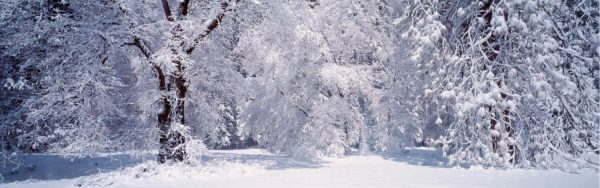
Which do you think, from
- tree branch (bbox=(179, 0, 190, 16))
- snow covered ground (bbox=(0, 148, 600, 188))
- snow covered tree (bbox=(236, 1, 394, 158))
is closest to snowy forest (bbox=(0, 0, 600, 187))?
tree branch (bbox=(179, 0, 190, 16))

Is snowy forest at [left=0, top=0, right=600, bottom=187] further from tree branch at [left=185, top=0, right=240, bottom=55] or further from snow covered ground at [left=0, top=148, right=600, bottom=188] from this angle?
snow covered ground at [left=0, top=148, right=600, bottom=188]

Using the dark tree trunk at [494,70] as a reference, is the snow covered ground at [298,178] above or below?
below

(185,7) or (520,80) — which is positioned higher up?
(185,7)

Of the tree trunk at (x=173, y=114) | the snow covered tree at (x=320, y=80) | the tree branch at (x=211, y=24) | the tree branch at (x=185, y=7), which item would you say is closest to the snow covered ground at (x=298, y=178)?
the tree trunk at (x=173, y=114)

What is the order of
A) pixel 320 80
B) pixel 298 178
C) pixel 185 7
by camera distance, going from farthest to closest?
pixel 320 80
pixel 185 7
pixel 298 178

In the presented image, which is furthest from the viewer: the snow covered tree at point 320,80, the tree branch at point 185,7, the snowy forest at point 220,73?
the snow covered tree at point 320,80

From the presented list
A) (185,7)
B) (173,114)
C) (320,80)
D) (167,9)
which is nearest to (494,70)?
(320,80)

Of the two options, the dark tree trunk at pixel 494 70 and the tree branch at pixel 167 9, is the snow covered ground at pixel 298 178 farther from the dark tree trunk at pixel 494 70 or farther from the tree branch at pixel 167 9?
the tree branch at pixel 167 9

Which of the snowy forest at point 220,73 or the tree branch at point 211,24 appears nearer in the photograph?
the snowy forest at point 220,73

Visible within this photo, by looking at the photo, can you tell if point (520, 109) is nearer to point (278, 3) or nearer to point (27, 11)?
point (278, 3)

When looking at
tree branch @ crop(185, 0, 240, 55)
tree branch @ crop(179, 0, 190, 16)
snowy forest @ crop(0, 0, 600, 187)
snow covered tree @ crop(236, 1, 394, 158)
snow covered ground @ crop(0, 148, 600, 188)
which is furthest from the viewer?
snow covered tree @ crop(236, 1, 394, 158)

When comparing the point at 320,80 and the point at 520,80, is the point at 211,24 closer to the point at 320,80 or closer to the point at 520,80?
the point at 320,80

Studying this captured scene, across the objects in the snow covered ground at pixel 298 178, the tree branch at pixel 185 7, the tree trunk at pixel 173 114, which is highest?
the tree branch at pixel 185 7

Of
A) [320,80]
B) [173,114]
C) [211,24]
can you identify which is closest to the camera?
[173,114]
